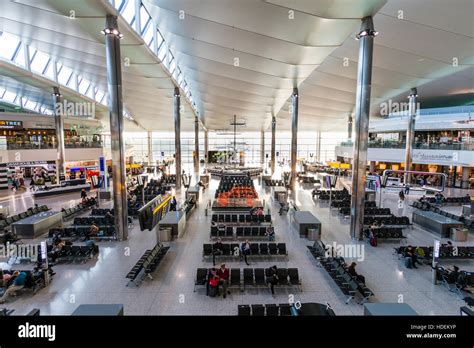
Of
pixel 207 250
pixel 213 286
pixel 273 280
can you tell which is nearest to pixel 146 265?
pixel 207 250

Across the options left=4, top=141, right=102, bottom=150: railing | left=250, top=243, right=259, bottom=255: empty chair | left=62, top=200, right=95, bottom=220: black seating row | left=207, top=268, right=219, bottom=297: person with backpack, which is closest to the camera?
left=207, top=268, right=219, bottom=297: person with backpack

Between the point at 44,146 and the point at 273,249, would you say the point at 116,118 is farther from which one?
the point at 44,146

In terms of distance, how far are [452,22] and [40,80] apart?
28.5 m

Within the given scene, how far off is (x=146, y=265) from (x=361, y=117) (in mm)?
10115

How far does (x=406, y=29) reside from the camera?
14500mm

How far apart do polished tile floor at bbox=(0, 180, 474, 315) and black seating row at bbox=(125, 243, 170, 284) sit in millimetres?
243

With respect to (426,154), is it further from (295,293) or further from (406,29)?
(295,293)

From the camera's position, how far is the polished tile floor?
276 inches

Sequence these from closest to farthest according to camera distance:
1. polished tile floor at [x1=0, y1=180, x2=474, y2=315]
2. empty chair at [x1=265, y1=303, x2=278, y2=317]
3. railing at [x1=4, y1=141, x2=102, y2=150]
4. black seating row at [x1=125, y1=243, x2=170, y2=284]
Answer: empty chair at [x1=265, y1=303, x2=278, y2=317] < polished tile floor at [x1=0, y1=180, x2=474, y2=315] < black seating row at [x1=125, y1=243, x2=170, y2=284] < railing at [x1=4, y1=141, x2=102, y2=150]

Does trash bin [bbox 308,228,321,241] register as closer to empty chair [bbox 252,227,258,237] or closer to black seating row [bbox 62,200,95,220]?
empty chair [bbox 252,227,258,237]

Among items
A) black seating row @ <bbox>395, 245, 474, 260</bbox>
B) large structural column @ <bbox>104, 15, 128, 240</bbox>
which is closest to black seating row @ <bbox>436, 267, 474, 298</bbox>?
black seating row @ <bbox>395, 245, 474, 260</bbox>

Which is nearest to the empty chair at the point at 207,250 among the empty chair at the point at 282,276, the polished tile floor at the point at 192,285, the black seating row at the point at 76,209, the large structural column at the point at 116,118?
the polished tile floor at the point at 192,285

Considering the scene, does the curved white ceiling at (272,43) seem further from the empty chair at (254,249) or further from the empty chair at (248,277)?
the empty chair at (248,277)
